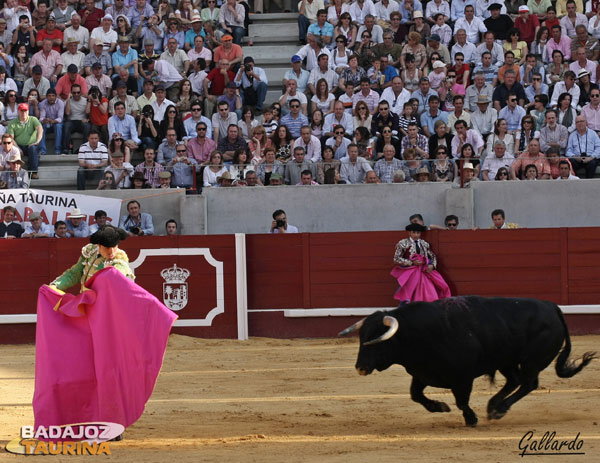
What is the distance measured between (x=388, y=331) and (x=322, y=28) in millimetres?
8834

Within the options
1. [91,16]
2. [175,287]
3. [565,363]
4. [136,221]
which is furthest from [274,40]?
A: [565,363]

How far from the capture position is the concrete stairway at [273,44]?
14.9 m

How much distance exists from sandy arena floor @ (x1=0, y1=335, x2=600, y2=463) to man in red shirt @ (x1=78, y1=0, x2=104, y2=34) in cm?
647

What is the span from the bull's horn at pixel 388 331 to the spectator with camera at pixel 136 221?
19.2 feet

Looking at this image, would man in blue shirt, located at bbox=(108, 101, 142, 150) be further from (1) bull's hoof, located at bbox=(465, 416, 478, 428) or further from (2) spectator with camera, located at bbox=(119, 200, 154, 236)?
(1) bull's hoof, located at bbox=(465, 416, 478, 428)

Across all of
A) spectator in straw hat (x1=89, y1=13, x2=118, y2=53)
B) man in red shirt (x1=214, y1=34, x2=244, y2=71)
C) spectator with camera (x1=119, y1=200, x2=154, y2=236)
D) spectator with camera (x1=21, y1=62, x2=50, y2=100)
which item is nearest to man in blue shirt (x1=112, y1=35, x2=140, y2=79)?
spectator in straw hat (x1=89, y1=13, x2=118, y2=53)

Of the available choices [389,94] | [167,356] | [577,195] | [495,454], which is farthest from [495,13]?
[495,454]

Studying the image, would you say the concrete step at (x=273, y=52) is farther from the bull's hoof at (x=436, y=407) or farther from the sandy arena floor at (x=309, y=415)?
the bull's hoof at (x=436, y=407)

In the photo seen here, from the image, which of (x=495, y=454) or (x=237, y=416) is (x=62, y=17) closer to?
(x=237, y=416)

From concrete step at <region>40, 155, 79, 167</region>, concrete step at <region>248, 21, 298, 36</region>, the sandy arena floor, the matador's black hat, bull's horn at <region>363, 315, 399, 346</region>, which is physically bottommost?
the sandy arena floor

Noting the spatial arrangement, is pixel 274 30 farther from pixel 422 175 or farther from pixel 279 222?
pixel 279 222

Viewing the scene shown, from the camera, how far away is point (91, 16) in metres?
15.1

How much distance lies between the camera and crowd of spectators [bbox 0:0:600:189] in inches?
475

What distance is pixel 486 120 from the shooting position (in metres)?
12.8
